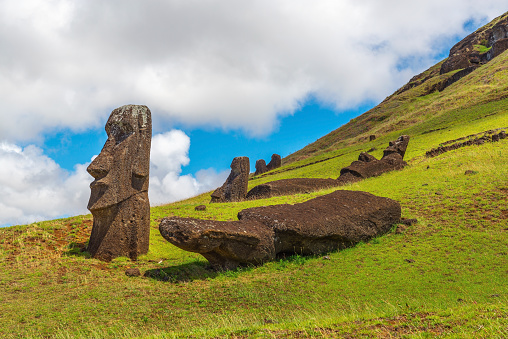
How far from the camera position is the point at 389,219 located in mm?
15891

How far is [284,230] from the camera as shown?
13141mm

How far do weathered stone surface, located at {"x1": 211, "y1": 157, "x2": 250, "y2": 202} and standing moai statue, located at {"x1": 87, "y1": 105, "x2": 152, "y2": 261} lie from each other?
14.4m

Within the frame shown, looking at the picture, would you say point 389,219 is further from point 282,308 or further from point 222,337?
point 222,337

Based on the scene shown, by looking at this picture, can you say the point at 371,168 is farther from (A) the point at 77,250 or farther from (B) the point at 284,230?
(A) the point at 77,250

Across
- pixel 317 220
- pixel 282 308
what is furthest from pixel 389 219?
pixel 282 308

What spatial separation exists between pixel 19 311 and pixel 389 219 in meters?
13.3

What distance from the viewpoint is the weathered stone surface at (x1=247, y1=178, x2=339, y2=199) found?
28.3m

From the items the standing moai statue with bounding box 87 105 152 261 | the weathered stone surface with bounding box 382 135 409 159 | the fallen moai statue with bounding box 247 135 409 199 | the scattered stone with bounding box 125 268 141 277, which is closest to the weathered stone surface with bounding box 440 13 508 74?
the weathered stone surface with bounding box 382 135 409 159

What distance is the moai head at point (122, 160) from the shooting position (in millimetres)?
14445

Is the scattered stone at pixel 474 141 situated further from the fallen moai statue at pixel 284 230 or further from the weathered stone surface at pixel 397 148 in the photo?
the fallen moai statue at pixel 284 230

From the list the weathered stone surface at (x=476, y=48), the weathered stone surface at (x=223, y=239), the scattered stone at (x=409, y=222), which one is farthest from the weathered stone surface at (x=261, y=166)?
the weathered stone surface at (x=476, y=48)

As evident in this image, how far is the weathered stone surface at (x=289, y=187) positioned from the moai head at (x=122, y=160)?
13.5 m

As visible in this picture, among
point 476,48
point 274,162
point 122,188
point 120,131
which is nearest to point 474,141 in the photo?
point 120,131

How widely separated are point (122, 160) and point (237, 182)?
15.5 m
